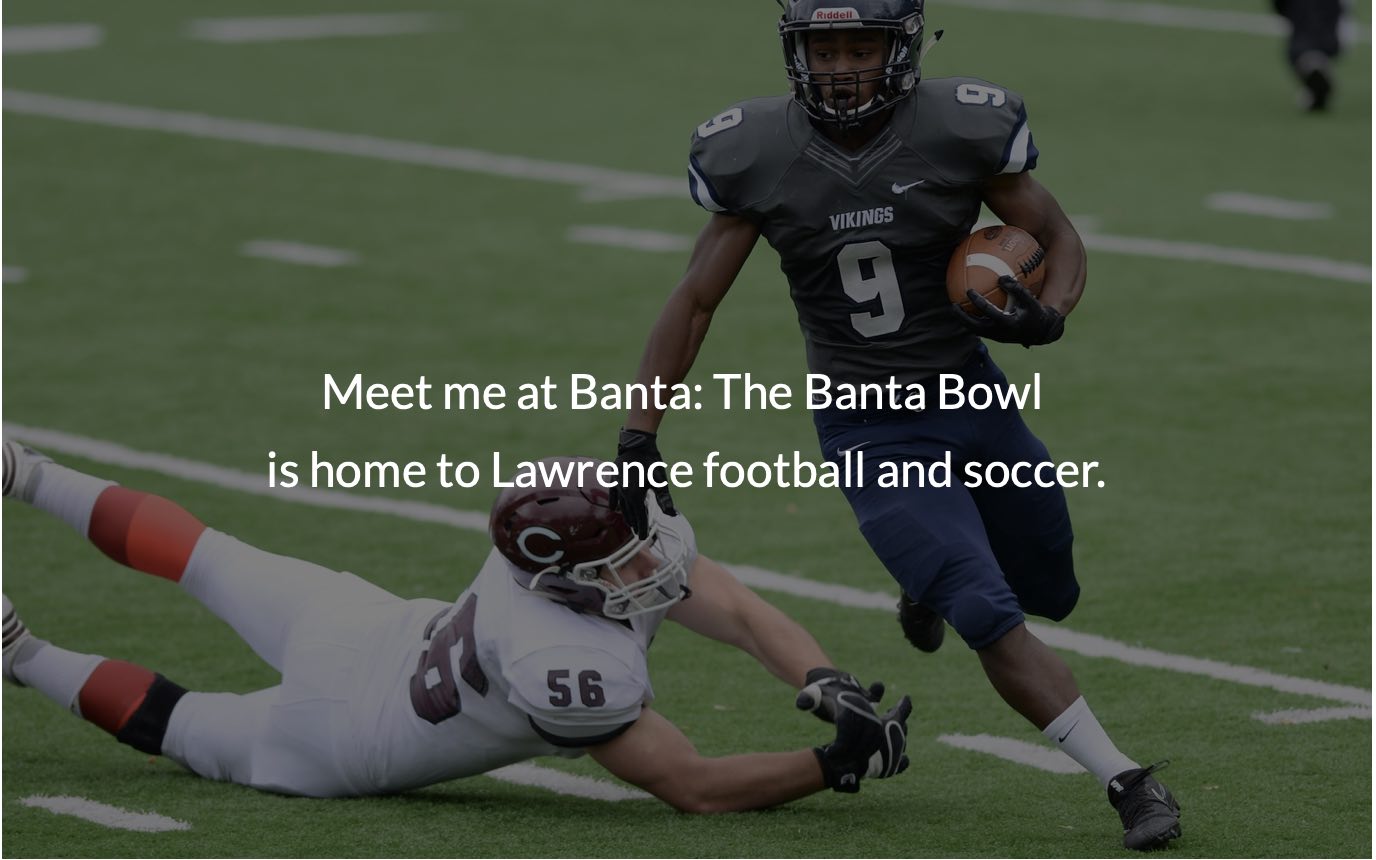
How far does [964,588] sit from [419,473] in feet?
11.6

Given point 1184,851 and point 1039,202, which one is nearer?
point 1184,851

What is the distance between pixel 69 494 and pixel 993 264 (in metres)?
2.25

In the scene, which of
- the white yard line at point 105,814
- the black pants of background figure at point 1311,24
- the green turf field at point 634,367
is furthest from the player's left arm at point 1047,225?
the black pants of background figure at point 1311,24

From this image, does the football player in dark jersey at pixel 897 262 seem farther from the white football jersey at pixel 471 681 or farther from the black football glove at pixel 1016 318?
the white football jersey at pixel 471 681

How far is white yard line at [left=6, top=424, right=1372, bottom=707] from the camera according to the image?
5.65 metres

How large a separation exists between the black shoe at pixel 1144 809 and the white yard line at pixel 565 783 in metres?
1.04

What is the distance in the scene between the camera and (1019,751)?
206 inches

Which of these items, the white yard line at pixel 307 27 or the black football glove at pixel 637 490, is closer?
the black football glove at pixel 637 490

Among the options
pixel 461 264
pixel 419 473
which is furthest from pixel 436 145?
pixel 419 473

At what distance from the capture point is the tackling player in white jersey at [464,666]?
15.0 ft

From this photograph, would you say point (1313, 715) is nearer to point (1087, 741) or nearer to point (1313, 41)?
point (1087, 741)

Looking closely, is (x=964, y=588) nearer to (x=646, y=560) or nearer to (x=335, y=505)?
(x=646, y=560)

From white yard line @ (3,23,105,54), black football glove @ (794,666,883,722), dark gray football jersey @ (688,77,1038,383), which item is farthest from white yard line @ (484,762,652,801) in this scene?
white yard line @ (3,23,105,54)

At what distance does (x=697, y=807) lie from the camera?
15.5 feet
